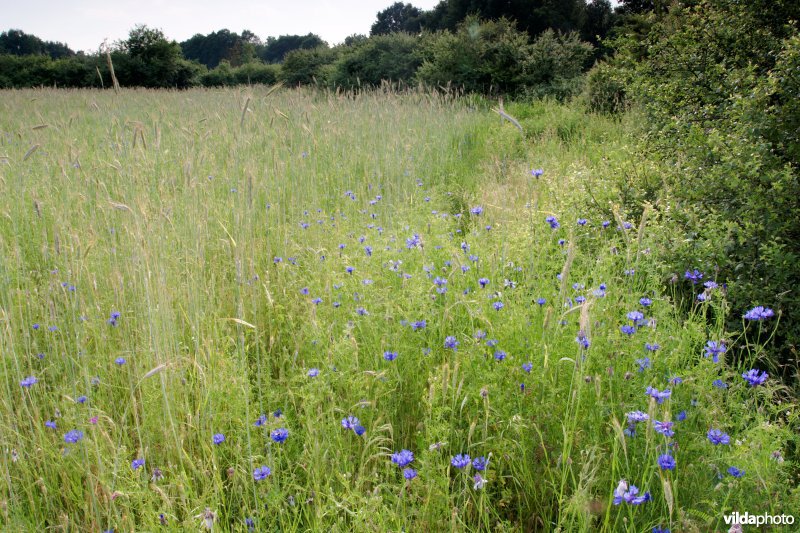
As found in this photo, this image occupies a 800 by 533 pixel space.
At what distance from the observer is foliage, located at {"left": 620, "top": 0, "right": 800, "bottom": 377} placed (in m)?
2.47

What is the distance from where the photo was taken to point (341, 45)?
784 inches

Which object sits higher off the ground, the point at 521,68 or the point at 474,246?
the point at 521,68

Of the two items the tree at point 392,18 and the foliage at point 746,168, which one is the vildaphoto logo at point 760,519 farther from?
the tree at point 392,18

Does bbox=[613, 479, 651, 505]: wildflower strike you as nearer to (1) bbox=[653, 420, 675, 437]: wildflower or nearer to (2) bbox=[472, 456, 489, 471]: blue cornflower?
(1) bbox=[653, 420, 675, 437]: wildflower

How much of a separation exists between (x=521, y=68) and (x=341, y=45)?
31.8 ft

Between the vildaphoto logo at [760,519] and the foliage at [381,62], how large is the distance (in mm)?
15412

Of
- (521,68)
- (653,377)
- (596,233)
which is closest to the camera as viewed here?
(653,377)

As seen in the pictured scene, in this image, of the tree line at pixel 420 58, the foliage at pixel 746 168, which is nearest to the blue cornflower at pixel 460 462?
the foliage at pixel 746 168

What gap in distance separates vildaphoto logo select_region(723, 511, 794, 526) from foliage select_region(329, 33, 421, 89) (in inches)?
607

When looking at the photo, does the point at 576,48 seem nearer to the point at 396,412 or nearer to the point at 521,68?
the point at 521,68

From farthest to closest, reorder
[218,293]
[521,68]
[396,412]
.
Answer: [521,68] → [218,293] → [396,412]

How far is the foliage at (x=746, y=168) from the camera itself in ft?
8.10

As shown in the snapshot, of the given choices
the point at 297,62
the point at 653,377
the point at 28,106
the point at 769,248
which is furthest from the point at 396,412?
the point at 297,62

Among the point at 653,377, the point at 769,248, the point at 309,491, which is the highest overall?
the point at 769,248
